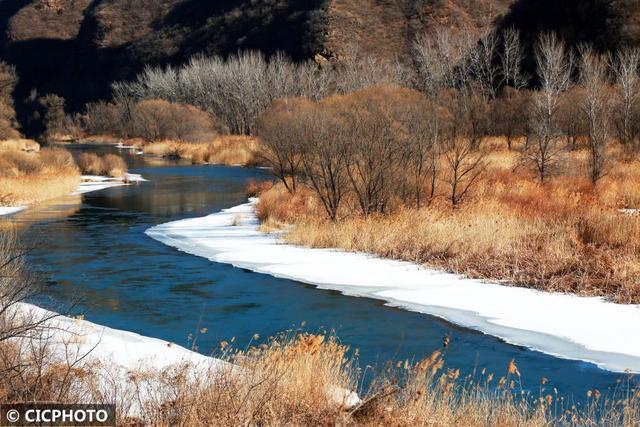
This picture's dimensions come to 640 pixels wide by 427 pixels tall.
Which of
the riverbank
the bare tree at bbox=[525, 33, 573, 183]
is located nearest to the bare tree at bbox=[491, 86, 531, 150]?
the bare tree at bbox=[525, 33, 573, 183]

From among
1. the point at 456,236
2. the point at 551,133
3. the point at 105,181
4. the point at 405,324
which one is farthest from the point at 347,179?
the point at 105,181

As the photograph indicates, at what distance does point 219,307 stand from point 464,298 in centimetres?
464

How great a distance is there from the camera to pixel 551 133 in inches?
1226

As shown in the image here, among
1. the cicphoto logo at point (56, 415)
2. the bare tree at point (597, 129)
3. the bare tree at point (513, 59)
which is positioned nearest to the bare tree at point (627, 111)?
the bare tree at point (597, 129)

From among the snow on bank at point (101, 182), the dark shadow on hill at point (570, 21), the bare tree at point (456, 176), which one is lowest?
the snow on bank at point (101, 182)

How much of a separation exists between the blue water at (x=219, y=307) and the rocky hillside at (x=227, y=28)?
43478 mm

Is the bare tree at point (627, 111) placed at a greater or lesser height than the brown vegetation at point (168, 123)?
greater

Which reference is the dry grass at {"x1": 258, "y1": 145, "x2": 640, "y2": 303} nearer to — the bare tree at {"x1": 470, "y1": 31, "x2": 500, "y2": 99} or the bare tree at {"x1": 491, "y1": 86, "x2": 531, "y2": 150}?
the bare tree at {"x1": 491, "y1": 86, "x2": 531, "y2": 150}

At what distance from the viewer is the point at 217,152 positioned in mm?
58406

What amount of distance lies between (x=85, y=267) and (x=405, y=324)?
8832 mm

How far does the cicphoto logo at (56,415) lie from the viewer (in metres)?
6.07

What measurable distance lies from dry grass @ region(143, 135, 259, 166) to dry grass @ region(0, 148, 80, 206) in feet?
45.2

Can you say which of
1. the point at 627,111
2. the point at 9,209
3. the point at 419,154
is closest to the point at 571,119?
the point at 627,111

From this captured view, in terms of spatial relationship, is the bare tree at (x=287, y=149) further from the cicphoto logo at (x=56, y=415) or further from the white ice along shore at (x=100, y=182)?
the cicphoto logo at (x=56, y=415)
